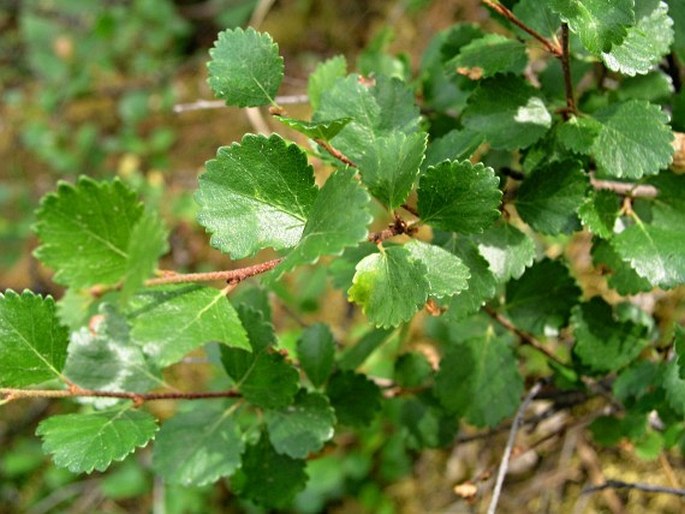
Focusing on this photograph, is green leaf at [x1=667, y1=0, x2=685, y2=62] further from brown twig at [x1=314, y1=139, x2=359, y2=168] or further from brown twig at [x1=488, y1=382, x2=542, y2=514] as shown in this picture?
brown twig at [x1=488, y1=382, x2=542, y2=514]

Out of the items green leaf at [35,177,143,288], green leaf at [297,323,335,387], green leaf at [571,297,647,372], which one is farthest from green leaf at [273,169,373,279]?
green leaf at [571,297,647,372]

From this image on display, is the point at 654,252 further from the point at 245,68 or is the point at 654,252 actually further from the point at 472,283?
the point at 245,68

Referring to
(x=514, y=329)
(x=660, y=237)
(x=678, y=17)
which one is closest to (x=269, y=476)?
(x=514, y=329)

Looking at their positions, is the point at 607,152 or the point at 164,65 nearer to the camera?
the point at 607,152

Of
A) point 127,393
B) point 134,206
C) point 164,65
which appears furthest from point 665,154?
point 164,65

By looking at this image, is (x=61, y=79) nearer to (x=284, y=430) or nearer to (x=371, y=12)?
(x=371, y=12)

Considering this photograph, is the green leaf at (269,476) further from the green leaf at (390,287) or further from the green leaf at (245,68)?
the green leaf at (245,68)
